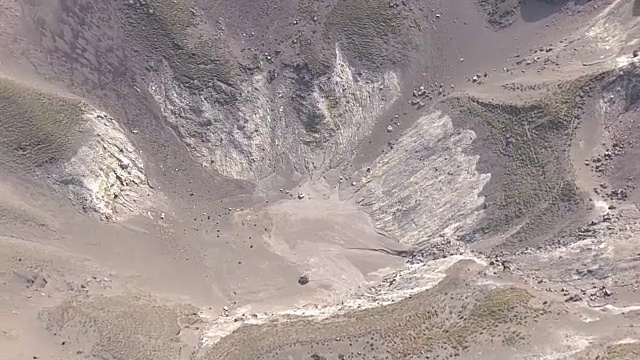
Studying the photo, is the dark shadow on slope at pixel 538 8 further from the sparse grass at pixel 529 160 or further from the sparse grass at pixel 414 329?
the sparse grass at pixel 414 329

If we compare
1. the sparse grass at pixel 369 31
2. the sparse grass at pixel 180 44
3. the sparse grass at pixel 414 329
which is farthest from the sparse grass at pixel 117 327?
the sparse grass at pixel 369 31

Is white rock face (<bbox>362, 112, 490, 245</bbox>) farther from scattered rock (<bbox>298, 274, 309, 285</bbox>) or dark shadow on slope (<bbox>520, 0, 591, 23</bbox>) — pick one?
dark shadow on slope (<bbox>520, 0, 591, 23</bbox>)

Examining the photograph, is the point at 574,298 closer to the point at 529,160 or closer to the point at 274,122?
the point at 529,160

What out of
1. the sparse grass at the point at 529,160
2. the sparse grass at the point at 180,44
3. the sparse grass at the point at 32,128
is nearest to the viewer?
the sparse grass at the point at 529,160

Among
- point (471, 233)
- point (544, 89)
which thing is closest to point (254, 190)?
point (471, 233)

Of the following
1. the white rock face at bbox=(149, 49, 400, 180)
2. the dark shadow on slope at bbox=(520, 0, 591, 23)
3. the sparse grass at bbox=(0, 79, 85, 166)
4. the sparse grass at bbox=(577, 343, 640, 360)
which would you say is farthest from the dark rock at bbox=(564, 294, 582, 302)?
the sparse grass at bbox=(0, 79, 85, 166)

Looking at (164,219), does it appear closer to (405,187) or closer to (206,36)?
(206,36)
